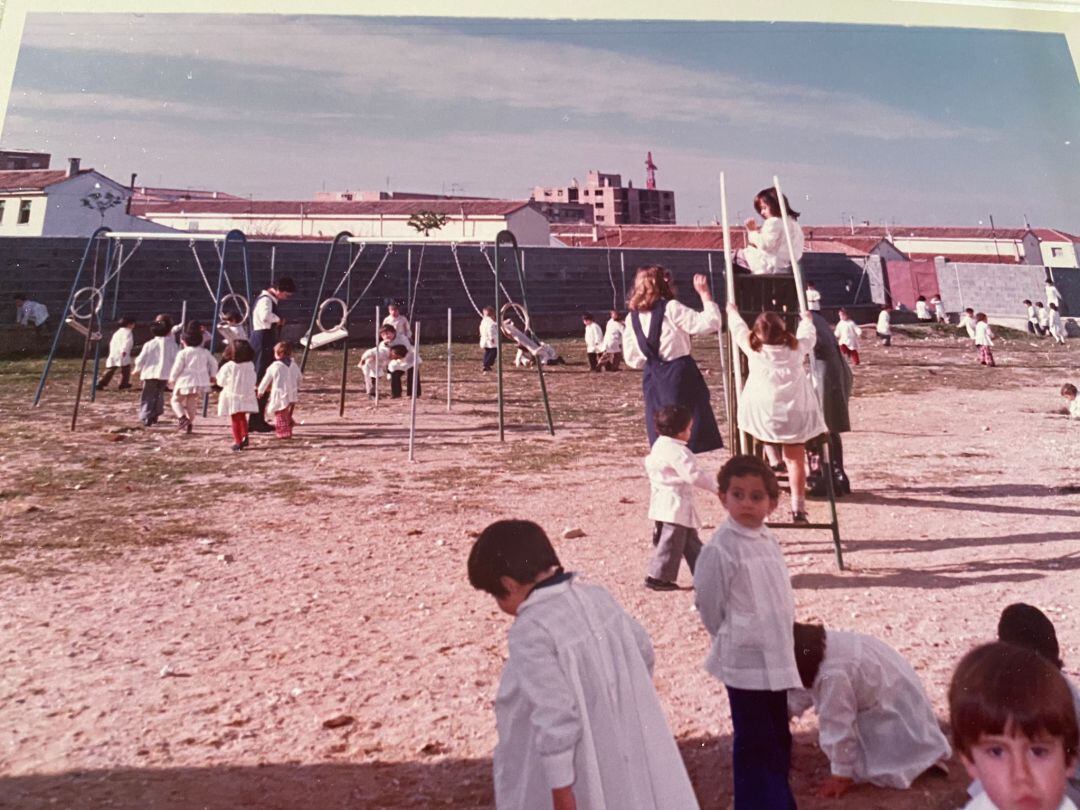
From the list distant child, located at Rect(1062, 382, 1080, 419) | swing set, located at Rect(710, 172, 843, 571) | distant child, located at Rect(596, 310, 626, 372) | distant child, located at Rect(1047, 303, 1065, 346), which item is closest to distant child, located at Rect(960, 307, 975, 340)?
distant child, located at Rect(1047, 303, 1065, 346)

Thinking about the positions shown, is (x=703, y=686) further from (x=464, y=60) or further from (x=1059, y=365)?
(x=1059, y=365)

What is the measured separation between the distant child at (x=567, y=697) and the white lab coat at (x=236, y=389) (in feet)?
14.3

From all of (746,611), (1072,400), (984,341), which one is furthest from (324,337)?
(984,341)

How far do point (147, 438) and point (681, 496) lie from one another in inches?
136

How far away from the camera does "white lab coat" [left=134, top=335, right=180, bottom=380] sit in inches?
225

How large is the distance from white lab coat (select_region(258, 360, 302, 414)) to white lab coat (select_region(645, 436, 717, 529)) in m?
3.40

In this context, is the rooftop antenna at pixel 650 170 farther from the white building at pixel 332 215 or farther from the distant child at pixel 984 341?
the distant child at pixel 984 341

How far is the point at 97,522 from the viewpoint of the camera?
3.35 meters

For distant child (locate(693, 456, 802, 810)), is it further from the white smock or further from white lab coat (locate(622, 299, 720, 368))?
white lab coat (locate(622, 299, 720, 368))

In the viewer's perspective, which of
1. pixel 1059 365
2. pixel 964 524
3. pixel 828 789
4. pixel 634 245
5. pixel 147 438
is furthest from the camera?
pixel 1059 365

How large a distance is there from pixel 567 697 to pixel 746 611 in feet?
2.03

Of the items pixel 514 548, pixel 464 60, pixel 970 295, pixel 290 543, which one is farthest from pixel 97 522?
pixel 970 295

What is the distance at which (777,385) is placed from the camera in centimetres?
Answer: 327

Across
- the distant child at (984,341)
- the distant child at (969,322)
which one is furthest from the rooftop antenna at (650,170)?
the distant child at (969,322)
